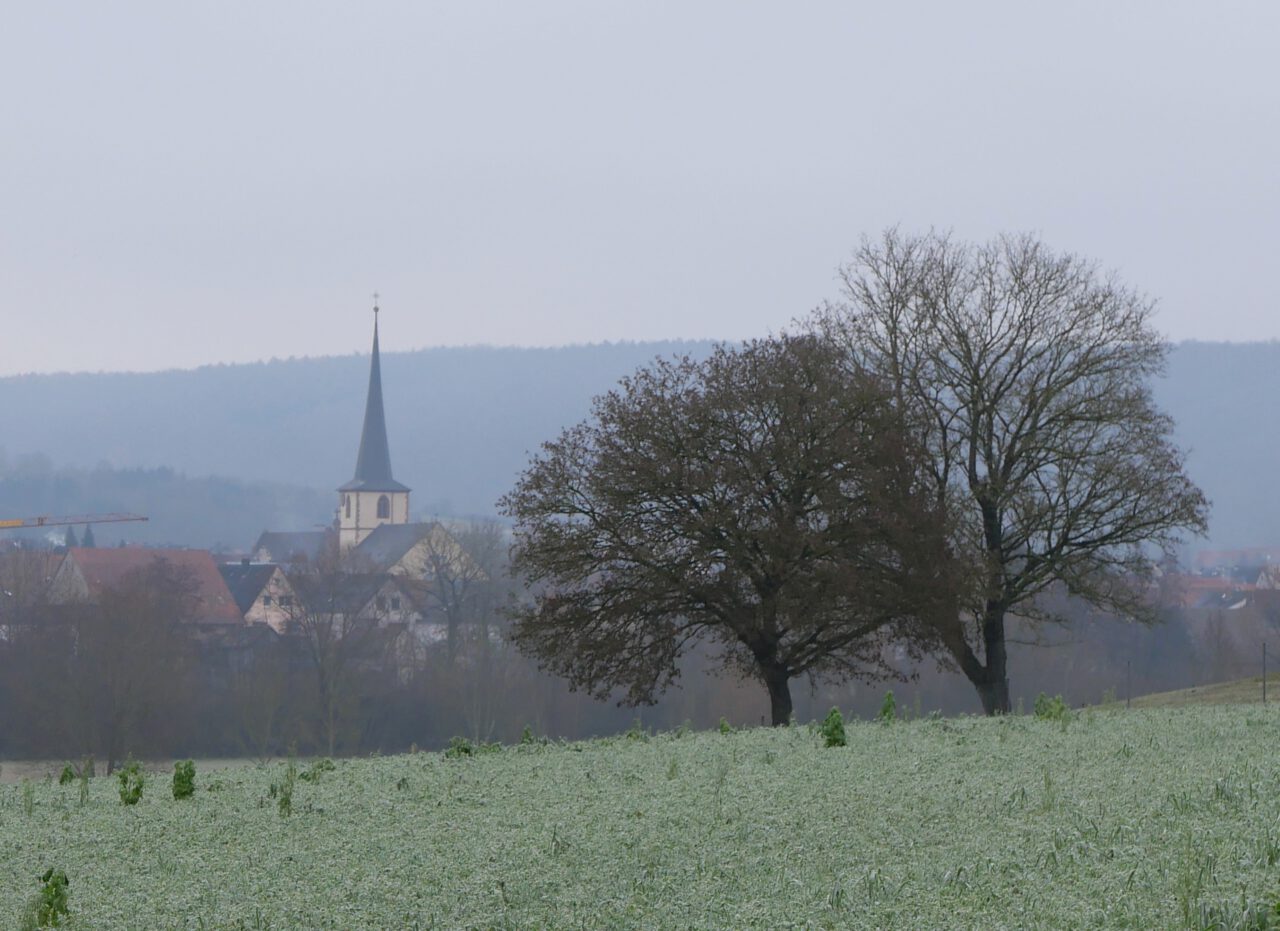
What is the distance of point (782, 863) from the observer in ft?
26.8

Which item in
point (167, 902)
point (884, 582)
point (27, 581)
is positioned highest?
point (27, 581)

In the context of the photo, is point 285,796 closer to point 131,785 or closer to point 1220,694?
point 131,785

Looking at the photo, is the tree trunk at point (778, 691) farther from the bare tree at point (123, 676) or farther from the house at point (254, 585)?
the house at point (254, 585)

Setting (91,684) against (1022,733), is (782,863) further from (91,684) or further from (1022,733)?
(91,684)

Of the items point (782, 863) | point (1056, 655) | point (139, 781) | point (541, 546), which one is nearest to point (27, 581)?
point (1056, 655)

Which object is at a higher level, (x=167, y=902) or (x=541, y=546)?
(x=541, y=546)

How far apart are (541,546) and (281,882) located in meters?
25.2

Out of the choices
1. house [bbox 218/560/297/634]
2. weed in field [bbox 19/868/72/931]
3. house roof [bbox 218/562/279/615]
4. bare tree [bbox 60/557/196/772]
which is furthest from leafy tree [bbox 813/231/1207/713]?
house roof [bbox 218/562/279/615]

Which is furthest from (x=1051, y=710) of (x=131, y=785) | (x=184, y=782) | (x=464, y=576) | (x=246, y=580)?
(x=246, y=580)

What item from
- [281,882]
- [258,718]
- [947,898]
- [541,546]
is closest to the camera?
[947,898]

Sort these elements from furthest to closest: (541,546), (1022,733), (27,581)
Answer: (27,581) → (541,546) → (1022,733)

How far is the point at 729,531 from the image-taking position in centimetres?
3378

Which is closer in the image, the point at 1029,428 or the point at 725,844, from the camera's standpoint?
the point at 725,844

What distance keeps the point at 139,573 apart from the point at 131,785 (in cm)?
10580
